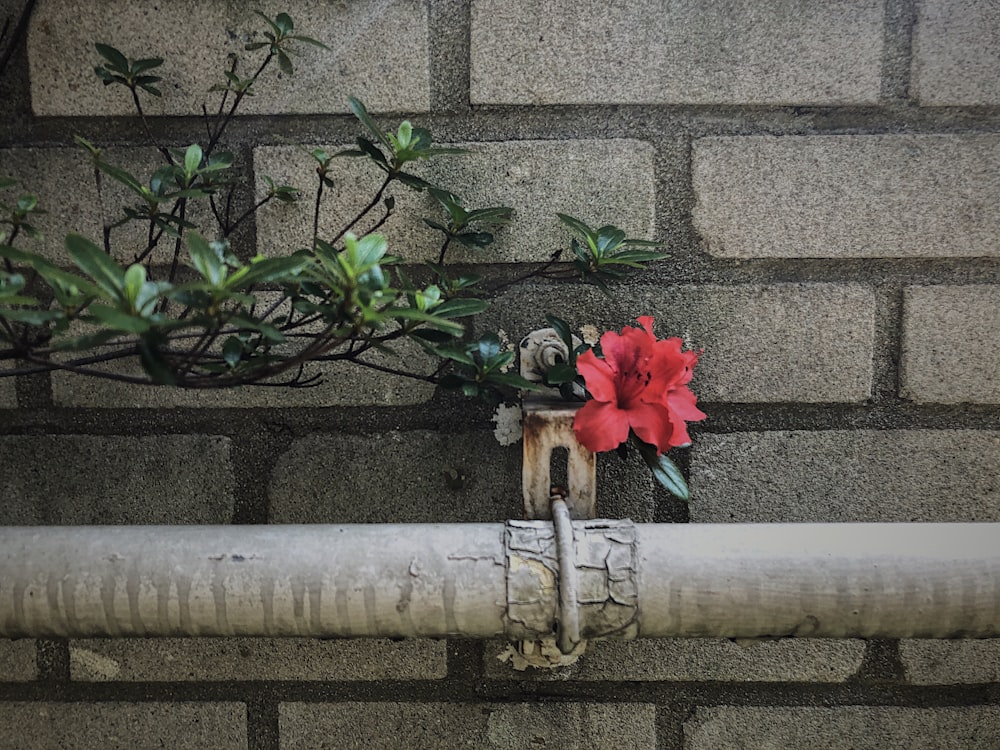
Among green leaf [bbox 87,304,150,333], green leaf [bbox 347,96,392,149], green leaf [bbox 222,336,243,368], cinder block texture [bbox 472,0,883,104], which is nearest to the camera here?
green leaf [bbox 87,304,150,333]

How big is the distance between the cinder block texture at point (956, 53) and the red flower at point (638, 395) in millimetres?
556

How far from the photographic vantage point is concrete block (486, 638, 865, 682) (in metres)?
0.98

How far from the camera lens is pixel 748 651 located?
0.98 m

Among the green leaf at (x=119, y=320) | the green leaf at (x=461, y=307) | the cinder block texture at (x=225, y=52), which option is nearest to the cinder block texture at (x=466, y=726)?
the green leaf at (x=461, y=307)

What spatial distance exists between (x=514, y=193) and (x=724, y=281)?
1.04ft

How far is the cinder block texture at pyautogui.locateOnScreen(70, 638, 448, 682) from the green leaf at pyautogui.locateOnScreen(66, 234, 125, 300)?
0.62 metres

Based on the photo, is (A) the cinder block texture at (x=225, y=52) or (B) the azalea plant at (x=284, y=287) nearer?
(B) the azalea plant at (x=284, y=287)

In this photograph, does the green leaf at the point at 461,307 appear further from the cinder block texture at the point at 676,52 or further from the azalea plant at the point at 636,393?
the cinder block texture at the point at 676,52

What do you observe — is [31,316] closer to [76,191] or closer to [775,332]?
[76,191]

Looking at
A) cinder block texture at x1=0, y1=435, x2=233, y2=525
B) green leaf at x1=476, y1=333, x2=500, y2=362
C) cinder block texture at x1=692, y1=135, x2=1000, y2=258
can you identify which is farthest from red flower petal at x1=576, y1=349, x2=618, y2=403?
cinder block texture at x1=0, y1=435, x2=233, y2=525

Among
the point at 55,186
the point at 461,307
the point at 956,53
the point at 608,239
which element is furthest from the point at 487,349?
the point at 956,53

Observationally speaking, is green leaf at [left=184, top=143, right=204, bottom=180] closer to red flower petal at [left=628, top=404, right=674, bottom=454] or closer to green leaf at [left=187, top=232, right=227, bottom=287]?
green leaf at [left=187, top=232, right=227, bottom=287]

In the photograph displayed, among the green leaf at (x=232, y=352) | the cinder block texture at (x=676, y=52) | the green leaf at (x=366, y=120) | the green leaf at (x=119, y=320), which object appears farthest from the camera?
the cinder block texture at (x=676, y=52)

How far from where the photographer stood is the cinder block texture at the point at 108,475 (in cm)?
98
